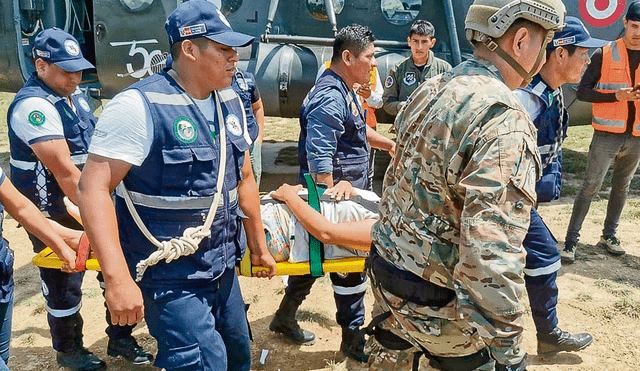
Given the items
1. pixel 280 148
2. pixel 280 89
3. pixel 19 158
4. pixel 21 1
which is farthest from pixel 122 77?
pixel 19 158

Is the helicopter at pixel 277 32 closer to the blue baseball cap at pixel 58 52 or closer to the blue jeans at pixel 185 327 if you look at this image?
the blue baseball cap at pixel 58 52

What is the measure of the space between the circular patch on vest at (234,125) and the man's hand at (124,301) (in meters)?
0.75

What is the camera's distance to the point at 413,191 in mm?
2043

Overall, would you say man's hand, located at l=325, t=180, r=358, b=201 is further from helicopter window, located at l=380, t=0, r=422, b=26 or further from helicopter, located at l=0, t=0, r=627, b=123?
helicopter window, located at l=380, t=0, r=422, b=26

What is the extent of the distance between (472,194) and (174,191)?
44.8 inches

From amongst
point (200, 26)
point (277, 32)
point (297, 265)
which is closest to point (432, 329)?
point (297, 265)

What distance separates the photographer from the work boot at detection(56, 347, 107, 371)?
3.51m

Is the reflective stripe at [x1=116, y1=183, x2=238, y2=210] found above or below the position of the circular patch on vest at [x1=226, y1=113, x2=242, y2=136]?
below

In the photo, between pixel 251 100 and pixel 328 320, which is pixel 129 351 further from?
pixel 251 100

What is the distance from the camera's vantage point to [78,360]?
3.52 metres

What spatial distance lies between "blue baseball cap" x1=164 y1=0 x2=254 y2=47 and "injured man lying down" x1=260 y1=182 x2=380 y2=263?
1118 mm

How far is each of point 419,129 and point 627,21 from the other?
3570mm

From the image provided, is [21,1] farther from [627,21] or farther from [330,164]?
[627,21]

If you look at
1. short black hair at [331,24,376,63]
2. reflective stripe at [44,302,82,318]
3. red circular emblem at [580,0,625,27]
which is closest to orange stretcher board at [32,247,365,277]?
reflective stripe at [44,302,82,318]
